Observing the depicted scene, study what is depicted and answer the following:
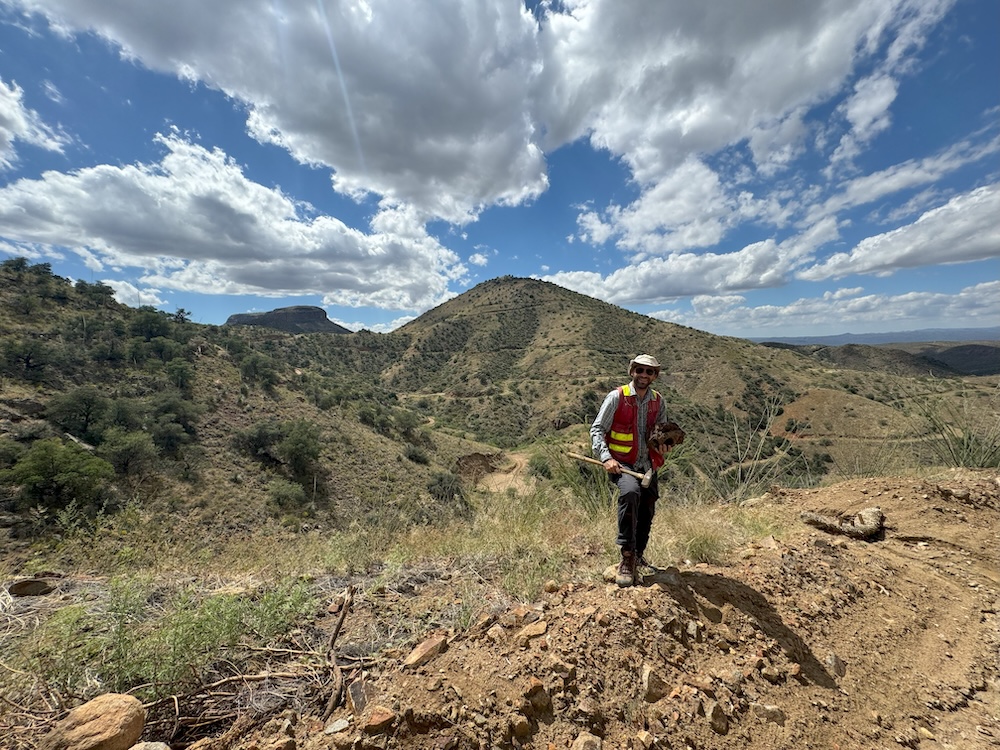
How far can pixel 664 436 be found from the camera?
3510mm

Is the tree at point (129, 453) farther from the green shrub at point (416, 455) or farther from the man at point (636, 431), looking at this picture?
the man at point (636, 431)

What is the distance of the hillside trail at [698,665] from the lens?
201 cm

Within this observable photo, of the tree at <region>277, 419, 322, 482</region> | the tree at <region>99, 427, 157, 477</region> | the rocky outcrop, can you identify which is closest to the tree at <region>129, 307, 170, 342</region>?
the tree at <region>99, 427, 157, 477</region>

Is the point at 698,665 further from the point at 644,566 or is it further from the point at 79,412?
the point at 79,412

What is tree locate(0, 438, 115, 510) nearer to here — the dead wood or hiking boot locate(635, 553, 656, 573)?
hiking boot locate(635, 553, 656, 573)

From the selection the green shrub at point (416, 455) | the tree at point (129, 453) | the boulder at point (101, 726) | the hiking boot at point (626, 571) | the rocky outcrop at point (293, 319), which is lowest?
the green shrub at point (416, 455)

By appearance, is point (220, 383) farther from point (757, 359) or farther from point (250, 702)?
point (757, 359)

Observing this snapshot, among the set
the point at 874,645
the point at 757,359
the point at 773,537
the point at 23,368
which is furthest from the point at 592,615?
the point at 757,359

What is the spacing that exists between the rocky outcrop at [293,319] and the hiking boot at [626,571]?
552 feet

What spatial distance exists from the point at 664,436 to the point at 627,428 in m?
0.31

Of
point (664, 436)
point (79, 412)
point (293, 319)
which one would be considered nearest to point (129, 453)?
point (79, 412)

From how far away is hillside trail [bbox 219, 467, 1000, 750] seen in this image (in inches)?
79.0

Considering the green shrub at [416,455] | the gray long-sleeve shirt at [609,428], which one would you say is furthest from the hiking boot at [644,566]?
the green shrub at [416,455]

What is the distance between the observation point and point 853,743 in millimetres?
2258
